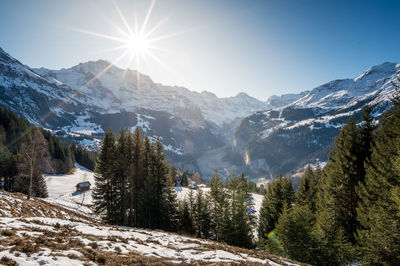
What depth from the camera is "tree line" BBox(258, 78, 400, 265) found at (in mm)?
13805

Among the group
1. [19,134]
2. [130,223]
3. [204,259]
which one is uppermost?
[19,134]

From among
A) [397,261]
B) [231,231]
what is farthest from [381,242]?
[231,231]

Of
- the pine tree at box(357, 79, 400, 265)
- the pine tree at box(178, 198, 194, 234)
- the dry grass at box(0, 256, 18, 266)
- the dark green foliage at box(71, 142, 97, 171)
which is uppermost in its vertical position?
the dark green foliage at box(71, 142, 97, 171)

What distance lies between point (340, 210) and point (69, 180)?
94905mm

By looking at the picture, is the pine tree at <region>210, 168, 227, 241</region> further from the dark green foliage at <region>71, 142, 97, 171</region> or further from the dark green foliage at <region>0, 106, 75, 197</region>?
the dark green foliage at <region>71, 142, 97, 171</region>

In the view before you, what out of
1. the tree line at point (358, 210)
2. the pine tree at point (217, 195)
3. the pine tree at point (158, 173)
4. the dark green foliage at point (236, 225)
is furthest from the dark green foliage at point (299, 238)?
the pine tree at point (158, 173)

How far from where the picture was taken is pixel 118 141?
31.7 metres

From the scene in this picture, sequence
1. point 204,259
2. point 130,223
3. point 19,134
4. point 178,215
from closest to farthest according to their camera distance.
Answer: point 204,259
point 130,223
point 178,215
point 19,134

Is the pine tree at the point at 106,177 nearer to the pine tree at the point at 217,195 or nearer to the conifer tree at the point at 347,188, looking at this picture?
the pine tree at the point at 217,195

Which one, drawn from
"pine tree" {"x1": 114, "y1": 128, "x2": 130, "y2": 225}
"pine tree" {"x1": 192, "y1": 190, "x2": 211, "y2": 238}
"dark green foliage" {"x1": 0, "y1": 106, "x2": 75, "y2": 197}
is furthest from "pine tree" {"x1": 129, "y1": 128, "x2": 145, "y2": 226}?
"dark green foliage" {"x1": 0, "y1": 106, "x2": 75, "y2": 197}

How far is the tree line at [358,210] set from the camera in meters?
13.8

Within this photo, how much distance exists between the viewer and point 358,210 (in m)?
17.1

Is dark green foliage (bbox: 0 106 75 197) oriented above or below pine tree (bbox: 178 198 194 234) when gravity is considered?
above

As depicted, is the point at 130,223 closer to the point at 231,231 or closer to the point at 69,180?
the point at 231,231
